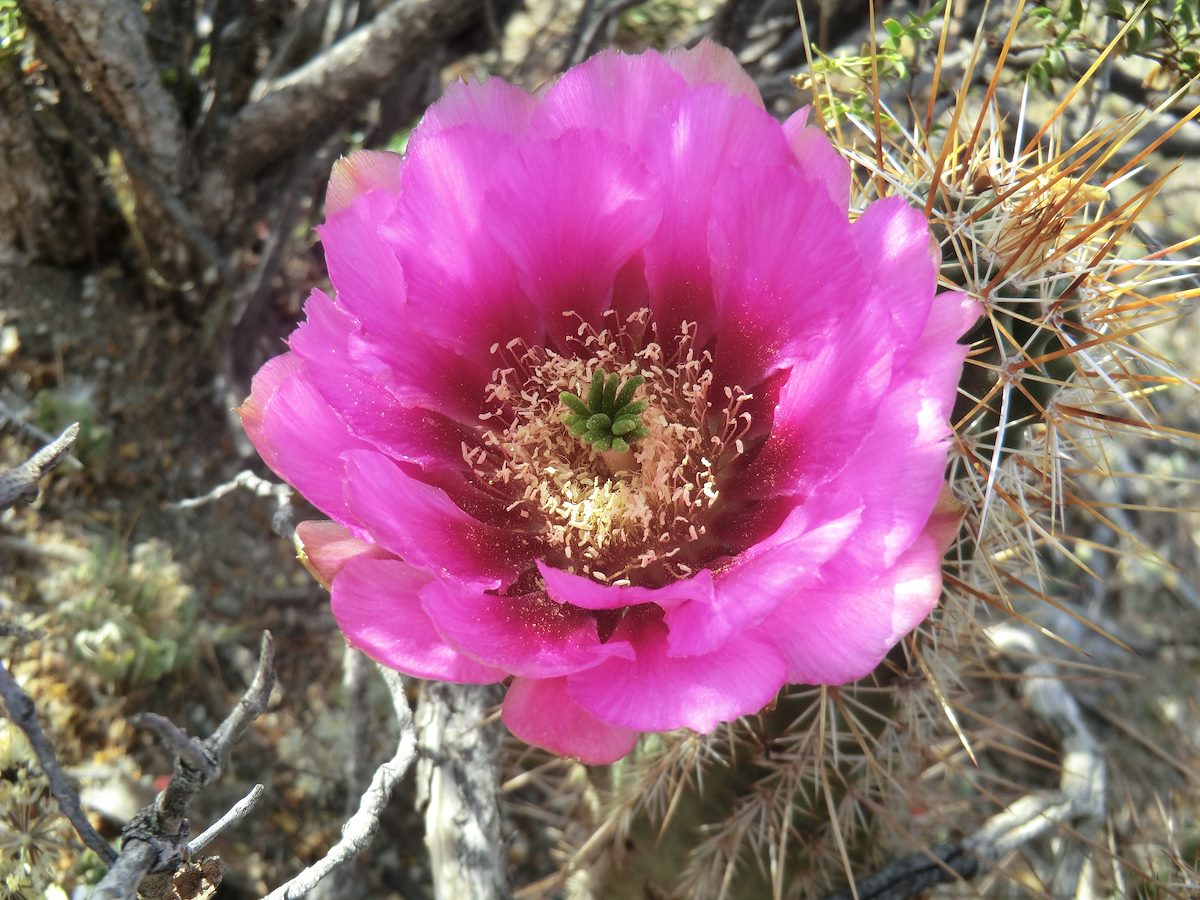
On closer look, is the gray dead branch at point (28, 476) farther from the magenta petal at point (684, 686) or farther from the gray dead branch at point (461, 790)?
the gray dead branch at point (461, 790)

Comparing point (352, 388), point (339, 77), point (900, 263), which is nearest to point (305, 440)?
point (352, 388)

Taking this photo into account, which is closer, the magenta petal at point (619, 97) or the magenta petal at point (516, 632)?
the magenta petal at point (516, 632)

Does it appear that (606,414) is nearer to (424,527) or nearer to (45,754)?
(424,527)

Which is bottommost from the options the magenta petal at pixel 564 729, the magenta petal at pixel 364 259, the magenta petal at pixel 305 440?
the magenta petal at pixel 564 729

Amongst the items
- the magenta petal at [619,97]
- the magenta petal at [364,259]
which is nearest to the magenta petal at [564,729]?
the magenta petal at [364,259]

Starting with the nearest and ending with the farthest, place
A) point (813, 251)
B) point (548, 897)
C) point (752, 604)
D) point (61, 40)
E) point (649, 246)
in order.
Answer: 1. point (752, 604)
2. point (813, 251)
3. point (649, 246)
4. point (61, 40)
5. point (548, 897)

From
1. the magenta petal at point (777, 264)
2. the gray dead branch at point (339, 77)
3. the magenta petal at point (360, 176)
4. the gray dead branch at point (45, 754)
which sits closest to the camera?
the gray dead branch at point (45, 754)

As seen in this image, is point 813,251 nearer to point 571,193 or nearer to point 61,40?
point 571,193

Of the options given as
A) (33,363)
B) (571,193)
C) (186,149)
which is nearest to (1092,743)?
(571,193)
